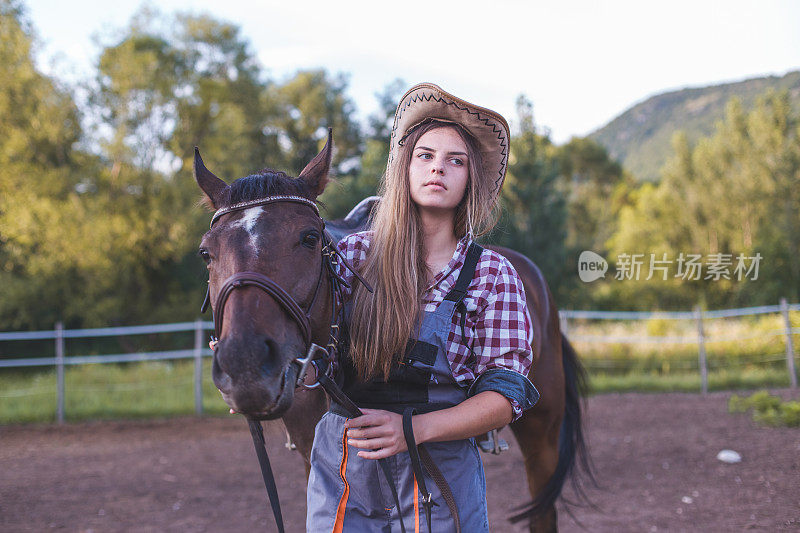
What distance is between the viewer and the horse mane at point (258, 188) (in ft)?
4.56

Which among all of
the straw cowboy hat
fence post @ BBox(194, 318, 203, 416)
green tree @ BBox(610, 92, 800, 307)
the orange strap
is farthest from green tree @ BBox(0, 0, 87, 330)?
green tree @ BBox(610, 92, 800, 307)

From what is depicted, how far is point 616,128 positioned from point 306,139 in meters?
79.5

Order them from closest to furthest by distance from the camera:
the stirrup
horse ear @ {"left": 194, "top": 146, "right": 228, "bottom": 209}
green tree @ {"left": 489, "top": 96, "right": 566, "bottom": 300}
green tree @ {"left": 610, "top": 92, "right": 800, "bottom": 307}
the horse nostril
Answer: the horse nostril
horse ear @ {"left": 194, "top": 146, "right": 228, "bottom": 209}
the stirrup
green tree @ {"left": 489, "top": 96, "right": 566, "bottom": 300}
green tree @ {"left": 610, "top": 92, "right": 800, "bottom": 307}

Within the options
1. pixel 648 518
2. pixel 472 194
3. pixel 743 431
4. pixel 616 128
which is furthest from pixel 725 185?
pixel 616 128

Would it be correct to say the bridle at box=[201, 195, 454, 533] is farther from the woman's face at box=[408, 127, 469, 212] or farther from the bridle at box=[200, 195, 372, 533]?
the woman's face at box=[408, 127, 469, 212]

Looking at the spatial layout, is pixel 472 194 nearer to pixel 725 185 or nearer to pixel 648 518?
pixel 648 518

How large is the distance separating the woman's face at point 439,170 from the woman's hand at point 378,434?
0.58 metres

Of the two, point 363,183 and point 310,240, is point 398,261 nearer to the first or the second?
point 310,240

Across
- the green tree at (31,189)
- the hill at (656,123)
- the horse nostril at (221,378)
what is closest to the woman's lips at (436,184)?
the horse nostril at (221,378)

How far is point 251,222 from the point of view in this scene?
1.32 meters

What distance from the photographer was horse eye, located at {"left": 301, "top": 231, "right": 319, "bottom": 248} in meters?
1.37

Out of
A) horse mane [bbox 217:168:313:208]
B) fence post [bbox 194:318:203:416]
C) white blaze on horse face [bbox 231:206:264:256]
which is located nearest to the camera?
white blaze on horse face [bbox 231:206:264:256]

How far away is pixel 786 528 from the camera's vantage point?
143 inches

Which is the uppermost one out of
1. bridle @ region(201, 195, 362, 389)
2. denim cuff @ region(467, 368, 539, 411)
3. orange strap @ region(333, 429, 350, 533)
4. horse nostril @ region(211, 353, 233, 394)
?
bridle @ region(201, 195, 362, 389)
